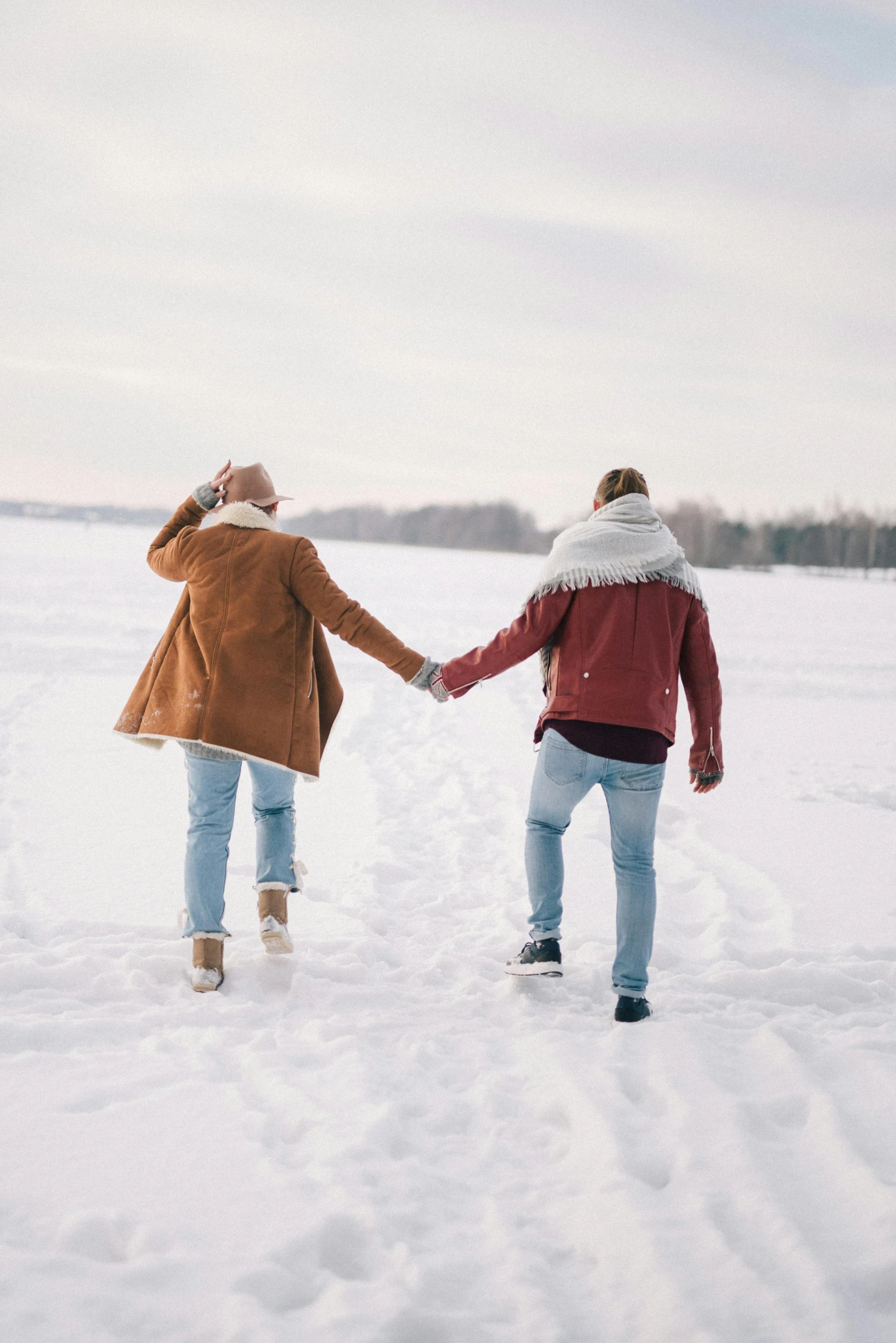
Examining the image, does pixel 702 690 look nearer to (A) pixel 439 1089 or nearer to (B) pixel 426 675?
(B) pixel 426 675

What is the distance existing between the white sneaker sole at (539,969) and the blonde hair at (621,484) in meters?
1.62

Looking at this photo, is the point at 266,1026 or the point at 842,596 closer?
the point at 266,1026

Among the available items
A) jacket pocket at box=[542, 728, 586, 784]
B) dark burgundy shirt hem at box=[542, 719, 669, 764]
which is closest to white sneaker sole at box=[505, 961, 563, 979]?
jacket pocket at box=[542, 728, 586, 784]

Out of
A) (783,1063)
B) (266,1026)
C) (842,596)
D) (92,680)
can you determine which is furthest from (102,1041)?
(842,596)

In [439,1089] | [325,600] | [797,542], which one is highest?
[797,542]

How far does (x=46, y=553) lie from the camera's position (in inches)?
1207

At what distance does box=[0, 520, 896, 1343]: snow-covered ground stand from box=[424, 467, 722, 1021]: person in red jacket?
443 millimetres

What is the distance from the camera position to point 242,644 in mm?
3336

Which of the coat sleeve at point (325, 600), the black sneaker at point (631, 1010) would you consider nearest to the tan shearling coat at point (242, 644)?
the coat sleeve at point (325, 600)

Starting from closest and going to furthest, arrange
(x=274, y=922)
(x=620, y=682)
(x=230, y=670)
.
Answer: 1. (x=620, y=682)
2. (x=230, y=670)
3. (x=274, y=922)

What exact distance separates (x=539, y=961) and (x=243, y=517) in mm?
1860

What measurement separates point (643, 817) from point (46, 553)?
30.8 m

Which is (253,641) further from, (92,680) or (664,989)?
(92,680)

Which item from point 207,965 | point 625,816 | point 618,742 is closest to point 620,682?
point 618,742
